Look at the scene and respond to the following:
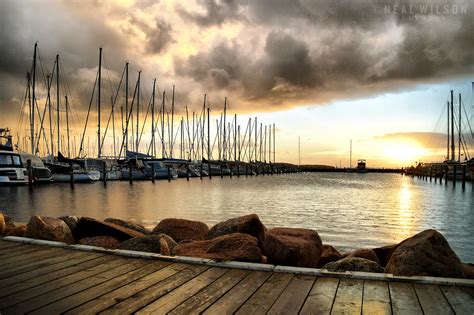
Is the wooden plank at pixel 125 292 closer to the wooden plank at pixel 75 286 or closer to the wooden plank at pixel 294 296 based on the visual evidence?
the wooden plank at pixel 75 286

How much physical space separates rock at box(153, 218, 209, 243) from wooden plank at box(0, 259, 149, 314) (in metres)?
4.31

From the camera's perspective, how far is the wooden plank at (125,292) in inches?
150

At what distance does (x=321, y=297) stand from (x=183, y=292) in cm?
147

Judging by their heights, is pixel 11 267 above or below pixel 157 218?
above

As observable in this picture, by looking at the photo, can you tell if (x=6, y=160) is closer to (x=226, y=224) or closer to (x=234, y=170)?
(x=226, y=224)

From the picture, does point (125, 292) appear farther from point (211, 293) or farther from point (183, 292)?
point (211, 293)

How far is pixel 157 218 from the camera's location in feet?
67.7

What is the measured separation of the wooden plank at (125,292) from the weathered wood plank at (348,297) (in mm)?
2057

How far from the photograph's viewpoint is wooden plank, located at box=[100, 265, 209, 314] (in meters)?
3.79

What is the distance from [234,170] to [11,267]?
103589 millimetres

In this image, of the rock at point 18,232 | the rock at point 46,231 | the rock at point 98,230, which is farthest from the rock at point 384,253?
the rock at point 18,232

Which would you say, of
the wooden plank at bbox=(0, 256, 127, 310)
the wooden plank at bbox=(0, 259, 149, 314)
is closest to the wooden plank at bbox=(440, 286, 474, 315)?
the wooden plank at bbox=(0, 259, 149, 314)

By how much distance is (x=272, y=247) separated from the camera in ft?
22.0

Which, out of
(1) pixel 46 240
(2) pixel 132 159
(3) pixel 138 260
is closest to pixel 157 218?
(1) pixel 46 240
